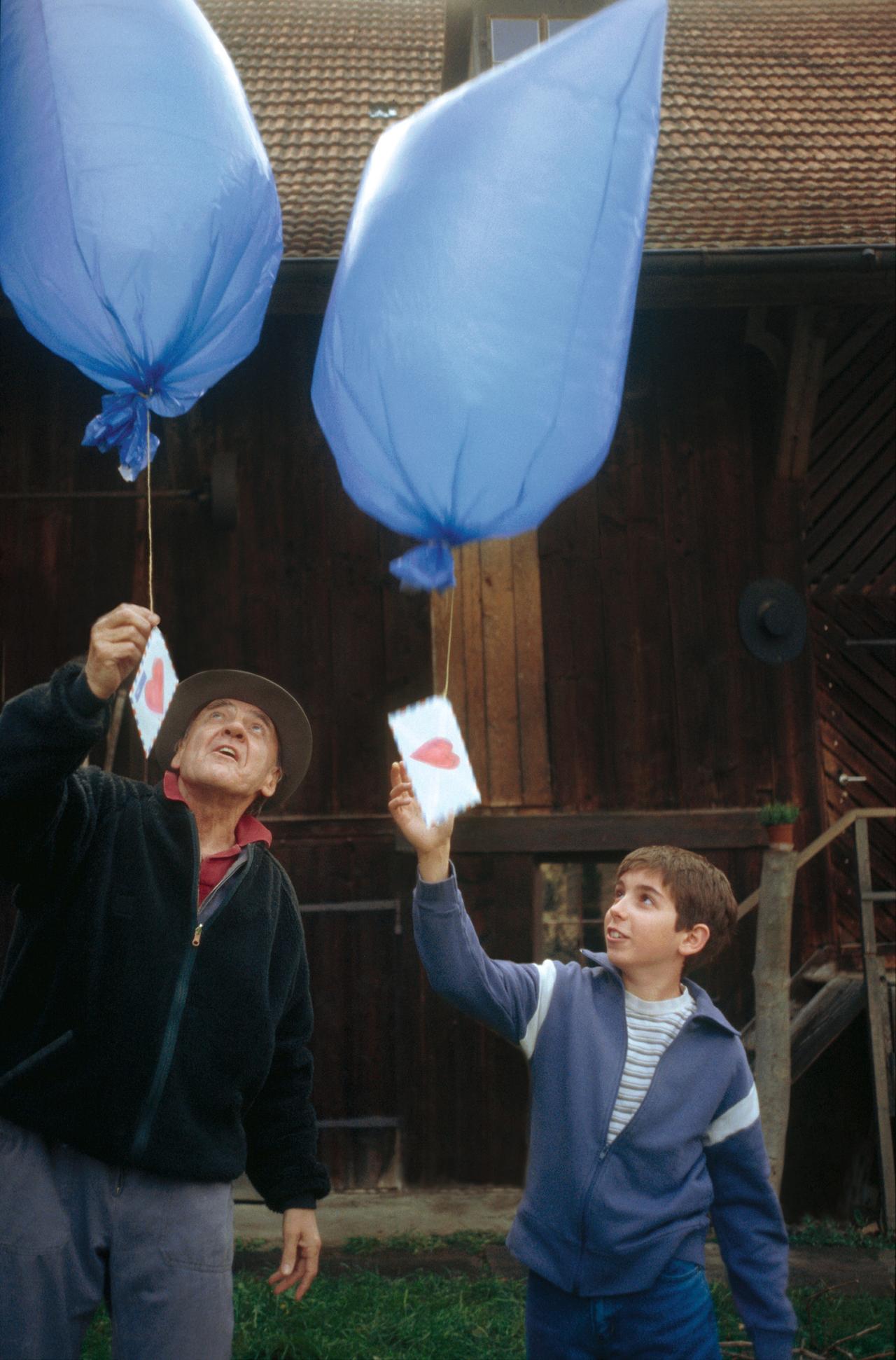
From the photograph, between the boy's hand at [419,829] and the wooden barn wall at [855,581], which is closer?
the boy's hand at [419,829]

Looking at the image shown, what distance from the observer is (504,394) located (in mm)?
2064

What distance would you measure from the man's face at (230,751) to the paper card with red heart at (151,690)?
145 millimetres

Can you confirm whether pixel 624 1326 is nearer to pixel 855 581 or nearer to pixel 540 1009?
pixel 540 1009

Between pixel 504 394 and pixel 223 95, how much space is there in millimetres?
857

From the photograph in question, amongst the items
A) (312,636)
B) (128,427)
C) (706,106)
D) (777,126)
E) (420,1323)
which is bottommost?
(420,1323)

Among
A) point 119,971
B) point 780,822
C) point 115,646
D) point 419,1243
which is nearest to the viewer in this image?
point 115,646

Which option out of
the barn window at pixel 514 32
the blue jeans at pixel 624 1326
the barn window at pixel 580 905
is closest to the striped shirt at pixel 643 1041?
the blue jeans at pixel 624 1326

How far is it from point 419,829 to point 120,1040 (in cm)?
60

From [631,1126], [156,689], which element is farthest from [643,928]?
[156,689]

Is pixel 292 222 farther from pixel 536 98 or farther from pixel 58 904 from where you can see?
pixel 58 904

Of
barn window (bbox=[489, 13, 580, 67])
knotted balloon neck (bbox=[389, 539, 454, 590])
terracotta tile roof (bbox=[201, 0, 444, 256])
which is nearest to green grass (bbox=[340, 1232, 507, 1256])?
knotted balloon neck (bbox=[389, 539, 454, 590])

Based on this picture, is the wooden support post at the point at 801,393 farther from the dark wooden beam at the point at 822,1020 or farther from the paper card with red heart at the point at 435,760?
the paper card with red heart at the point at 435,760

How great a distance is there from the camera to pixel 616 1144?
7.16 feet

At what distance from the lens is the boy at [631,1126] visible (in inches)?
83.2
